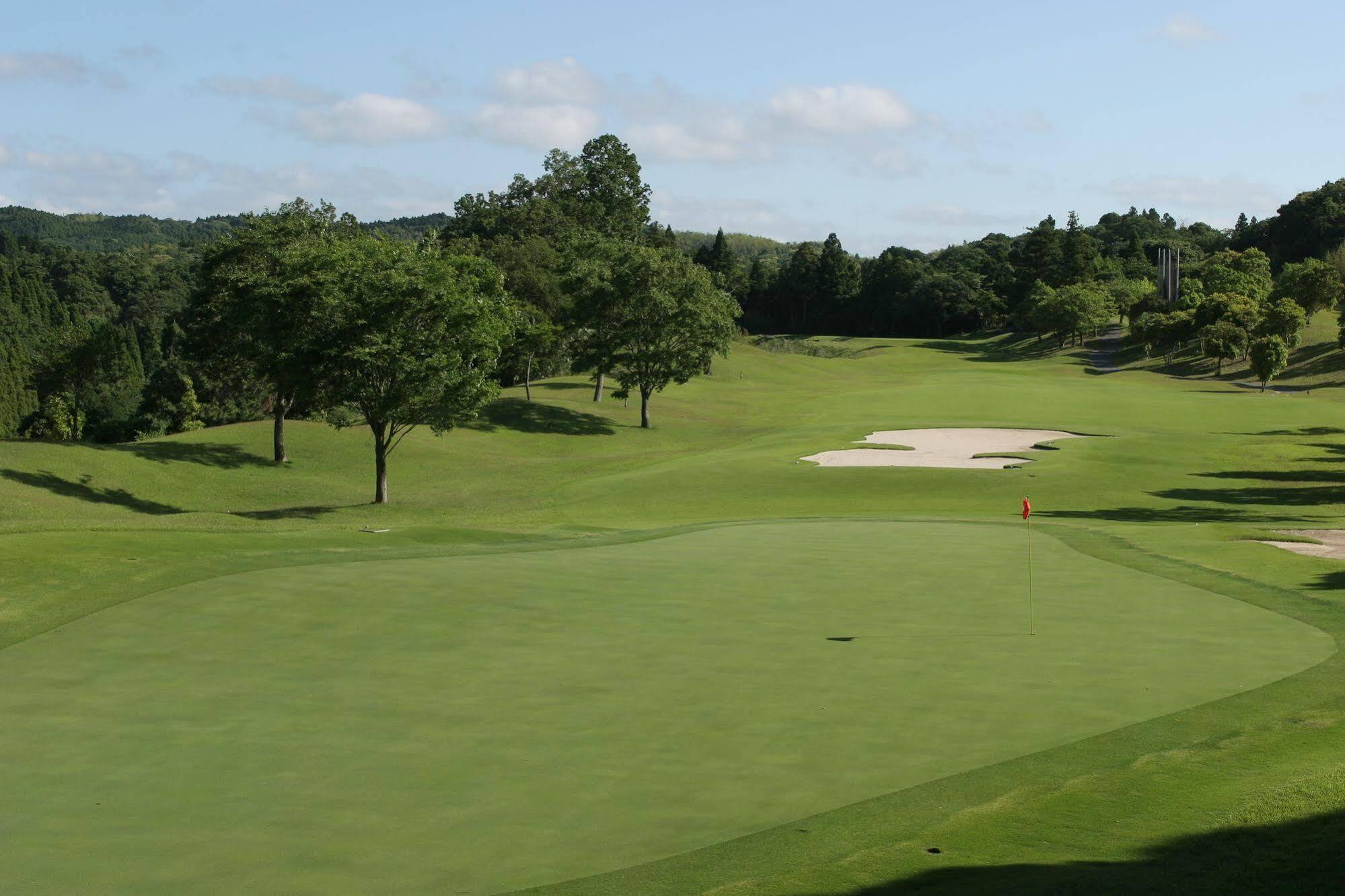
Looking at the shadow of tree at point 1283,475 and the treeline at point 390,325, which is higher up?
the treeline at point 390,325

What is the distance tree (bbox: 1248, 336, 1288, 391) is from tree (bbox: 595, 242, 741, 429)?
38880 millimetres

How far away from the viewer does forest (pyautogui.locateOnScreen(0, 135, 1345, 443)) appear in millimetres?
67125

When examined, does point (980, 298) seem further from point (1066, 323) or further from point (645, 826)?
point (645, 826)

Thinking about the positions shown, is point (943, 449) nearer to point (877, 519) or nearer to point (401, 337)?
point (877, 519)

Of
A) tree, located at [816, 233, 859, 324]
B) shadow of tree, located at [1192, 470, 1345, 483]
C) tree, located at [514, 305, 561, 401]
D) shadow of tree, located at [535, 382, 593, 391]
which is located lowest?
shadow of tree, located at [1192, 470, 1345, 483]

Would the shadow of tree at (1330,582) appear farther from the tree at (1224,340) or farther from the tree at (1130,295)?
the tree at (1130,295)

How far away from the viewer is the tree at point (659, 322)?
218 ft

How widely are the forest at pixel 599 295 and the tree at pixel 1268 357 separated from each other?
0.21 meters

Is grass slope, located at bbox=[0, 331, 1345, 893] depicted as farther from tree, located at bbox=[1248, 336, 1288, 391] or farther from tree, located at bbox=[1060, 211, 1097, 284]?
tree, located at bbox=[1060, 211, 1097, 284]

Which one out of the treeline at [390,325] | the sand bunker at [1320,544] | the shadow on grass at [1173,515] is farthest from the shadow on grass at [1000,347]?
the sand bunker at [1320,544]

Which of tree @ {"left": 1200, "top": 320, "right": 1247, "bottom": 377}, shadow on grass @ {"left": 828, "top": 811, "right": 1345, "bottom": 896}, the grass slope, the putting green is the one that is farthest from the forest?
shadow on grass @ {"left": 828, "top": 811, "right": 1345, "bottom": 896}

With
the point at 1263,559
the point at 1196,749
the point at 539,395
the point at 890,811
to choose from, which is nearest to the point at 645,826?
the point at 890,811

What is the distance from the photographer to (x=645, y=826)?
8734 millimetres

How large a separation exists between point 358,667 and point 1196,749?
885cm
